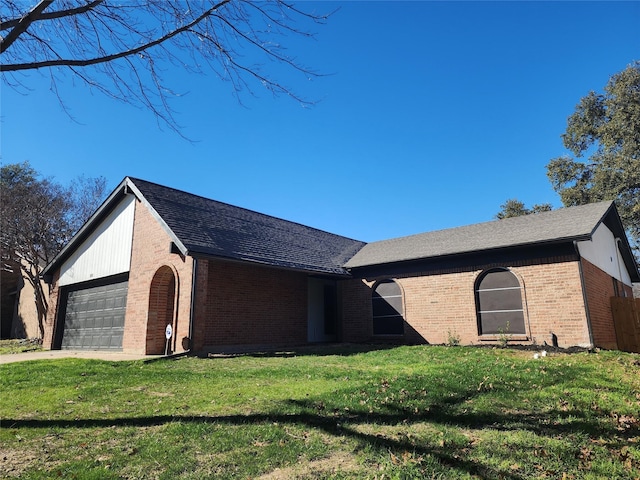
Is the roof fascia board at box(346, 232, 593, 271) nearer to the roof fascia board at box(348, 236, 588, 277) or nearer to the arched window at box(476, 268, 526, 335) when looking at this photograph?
the roof fascia board at box(348, 236, 588, 277)

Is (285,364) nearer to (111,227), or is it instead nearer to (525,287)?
(525,287)

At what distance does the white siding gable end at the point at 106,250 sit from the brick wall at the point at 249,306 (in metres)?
4.50

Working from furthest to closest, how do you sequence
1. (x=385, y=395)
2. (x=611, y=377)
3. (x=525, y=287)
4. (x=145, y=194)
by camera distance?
1. (x=145, y=194)
2. (x=525, y=287)
3. (x=611, y=377)
4. (x=385, y=395)

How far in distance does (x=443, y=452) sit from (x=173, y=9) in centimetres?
612

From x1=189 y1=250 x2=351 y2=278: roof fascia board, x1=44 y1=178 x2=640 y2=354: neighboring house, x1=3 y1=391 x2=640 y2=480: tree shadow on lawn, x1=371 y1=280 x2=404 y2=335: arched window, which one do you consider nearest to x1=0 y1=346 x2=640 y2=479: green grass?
x1=3 y1=391 x2=640 y2=480: tree shadow on lawn

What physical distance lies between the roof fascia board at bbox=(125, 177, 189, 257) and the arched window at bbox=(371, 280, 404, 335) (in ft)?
26.8

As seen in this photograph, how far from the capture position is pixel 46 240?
2645 cm

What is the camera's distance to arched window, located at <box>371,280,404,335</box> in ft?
52.6

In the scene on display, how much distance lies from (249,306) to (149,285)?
3.57 meters

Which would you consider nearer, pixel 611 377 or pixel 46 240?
pixel 611 377

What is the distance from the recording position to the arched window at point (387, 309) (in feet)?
52.6

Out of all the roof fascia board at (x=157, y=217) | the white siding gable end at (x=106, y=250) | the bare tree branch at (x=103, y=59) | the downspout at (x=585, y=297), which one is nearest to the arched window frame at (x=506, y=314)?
the downspout at (x=585, y=297)

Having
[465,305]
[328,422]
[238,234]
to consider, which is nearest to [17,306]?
[238,234]

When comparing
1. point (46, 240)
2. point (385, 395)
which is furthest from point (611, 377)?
point (46, 240)
